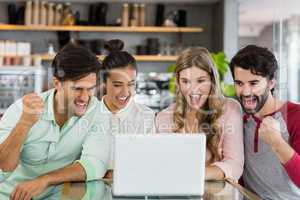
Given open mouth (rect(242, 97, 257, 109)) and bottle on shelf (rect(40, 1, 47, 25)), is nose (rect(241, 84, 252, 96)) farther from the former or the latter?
bottle on shelf (rect(40, 1, 47, 25))

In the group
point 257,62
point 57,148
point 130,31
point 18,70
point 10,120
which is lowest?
point 57,148

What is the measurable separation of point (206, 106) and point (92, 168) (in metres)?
0.55

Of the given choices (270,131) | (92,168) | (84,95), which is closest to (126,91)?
(84,95)

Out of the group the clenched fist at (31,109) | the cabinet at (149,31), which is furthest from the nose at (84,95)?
the cabinet at (149,31)

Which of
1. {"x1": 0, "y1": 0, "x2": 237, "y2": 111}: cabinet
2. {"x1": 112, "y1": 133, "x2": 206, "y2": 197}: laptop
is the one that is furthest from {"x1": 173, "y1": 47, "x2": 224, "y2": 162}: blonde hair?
{"x1": 0, "y1": 0, "x2": 237, "y2": 111}: cabinet

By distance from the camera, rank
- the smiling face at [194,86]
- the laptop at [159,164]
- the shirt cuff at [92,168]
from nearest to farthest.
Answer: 1. the laptop at [159,164]
2. the shirt cuff at [92,168]
3. the smiling face at [194,86]

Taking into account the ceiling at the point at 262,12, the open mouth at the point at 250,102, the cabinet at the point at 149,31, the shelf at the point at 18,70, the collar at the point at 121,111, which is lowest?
the collar at the point at 121,111

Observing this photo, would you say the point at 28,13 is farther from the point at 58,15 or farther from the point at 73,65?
the point at 73,65

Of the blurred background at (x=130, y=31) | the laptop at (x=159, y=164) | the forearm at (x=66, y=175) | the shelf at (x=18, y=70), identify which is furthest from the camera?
the blurred background at (x=130, y=31)

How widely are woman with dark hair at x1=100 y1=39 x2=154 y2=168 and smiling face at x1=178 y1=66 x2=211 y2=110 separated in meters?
0.17

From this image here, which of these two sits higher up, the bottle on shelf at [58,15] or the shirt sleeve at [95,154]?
the bottle on shelf at [58,15]

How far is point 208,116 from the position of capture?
84.4 inches

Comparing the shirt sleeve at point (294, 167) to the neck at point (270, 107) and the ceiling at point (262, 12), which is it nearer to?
the neck at point (270, 107)

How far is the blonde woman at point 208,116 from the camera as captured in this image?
197cm
